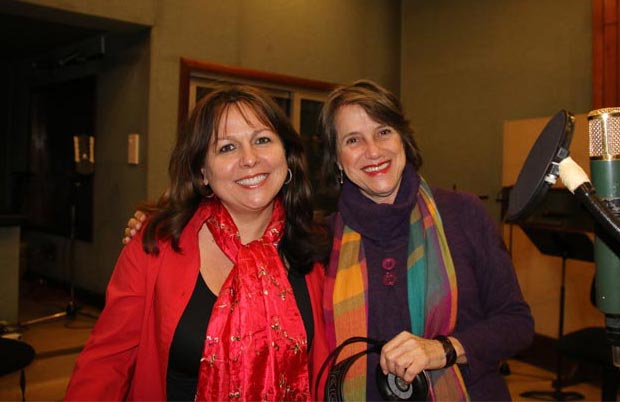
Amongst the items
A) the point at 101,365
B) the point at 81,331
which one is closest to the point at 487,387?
the point at 101,365

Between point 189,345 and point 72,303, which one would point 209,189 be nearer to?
point 189,345

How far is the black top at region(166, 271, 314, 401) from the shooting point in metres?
1.45

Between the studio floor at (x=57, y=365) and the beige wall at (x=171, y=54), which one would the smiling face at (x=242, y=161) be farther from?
the beige wall at (x=171, y=54)

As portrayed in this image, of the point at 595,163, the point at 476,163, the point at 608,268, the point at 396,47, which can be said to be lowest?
the point at 608,268

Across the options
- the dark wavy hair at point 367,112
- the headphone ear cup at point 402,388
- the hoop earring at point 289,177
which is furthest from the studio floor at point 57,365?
the headphone ear cup at point 402,388

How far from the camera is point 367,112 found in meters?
1.62

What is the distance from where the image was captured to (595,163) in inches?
28.8

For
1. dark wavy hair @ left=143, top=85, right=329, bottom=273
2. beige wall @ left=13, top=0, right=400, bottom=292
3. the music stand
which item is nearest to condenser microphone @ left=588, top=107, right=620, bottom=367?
dark wavy hair @ left=143, top=85, right=329, bottom=273

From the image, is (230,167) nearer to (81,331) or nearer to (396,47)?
(81,331)

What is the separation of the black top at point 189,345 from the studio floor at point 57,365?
2.29m

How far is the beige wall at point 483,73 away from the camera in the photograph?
4.44 m

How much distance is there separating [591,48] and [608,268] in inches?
163

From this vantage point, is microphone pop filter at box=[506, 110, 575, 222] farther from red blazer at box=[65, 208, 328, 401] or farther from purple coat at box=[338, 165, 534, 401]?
red blazer at box=[65, 208, 328, 401]

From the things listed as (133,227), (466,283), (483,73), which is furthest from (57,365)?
(483,73)
